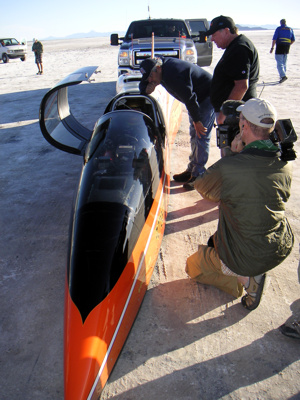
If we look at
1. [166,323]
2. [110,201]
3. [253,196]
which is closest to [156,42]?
[110,201]

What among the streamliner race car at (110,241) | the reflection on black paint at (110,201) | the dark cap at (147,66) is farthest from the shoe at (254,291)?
the dark cap at (147,66)

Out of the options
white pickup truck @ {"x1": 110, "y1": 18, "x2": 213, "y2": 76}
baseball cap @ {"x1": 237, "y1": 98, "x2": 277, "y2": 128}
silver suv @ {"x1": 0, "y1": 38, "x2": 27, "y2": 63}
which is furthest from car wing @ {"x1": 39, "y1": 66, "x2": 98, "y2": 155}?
silver suv @ {"x1": 0, "y1": 38, "x2": 27, "y2": 63}

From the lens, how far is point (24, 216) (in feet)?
15.4

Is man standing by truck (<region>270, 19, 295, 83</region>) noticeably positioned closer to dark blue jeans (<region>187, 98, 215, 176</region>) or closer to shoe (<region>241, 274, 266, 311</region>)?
dark blue jeans (<region>187, 98, 215, 176</region>)

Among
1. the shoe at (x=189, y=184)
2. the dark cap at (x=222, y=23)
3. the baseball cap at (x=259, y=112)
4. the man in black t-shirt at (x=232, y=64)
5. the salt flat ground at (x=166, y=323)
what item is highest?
the dark cap at (x=222, y=23)

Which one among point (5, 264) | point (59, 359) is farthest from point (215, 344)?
point (5, 264)

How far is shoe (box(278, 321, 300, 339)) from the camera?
8.95 feet

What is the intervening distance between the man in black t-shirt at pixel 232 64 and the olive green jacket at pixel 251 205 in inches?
72.6

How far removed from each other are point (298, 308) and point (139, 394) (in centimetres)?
145

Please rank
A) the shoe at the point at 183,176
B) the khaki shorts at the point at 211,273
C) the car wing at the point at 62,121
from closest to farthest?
the khaki shorts at the point at 211,273 < the car wing at the point at 62,121 < the shoe at the point at 183,176

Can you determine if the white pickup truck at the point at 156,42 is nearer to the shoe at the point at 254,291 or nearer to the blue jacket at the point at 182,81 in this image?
the blue jacket at the point at 182,81

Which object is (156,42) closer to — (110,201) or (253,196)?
(110,201)

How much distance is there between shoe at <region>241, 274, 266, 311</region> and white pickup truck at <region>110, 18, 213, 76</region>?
7.50m

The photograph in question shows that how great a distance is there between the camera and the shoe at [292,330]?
2.73 meters
